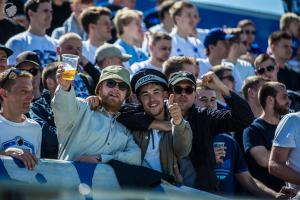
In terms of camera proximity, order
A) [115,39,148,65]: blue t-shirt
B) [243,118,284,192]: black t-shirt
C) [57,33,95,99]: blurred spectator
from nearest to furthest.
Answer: [57,33,95,99]: blurred spectator, [243,118,284,192]: black t-shirt, [115,39,148,65]: blue t-shirt

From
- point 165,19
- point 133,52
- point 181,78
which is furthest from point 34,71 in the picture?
point 165,19

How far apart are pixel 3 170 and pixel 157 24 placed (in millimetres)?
8018

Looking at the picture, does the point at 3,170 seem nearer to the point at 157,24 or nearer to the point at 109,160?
the point at 109,160

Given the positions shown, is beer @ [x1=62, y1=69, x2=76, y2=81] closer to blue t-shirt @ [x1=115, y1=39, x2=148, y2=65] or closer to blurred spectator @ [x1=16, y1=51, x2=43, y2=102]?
blurred spectator @ [x1=16, y1=51, x2=43, y2=102]

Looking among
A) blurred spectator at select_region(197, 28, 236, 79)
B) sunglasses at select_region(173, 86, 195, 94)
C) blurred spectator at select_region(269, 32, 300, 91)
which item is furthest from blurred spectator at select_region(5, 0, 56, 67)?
blurred spectator at select_region(269, 32, 300, 91)

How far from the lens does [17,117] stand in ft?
20.9

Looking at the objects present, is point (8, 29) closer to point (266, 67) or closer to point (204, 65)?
point (204, 65)

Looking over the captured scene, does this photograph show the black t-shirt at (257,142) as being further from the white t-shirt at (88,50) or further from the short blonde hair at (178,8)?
the short blonde hair at (178,8)

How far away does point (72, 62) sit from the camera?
19.8 ft

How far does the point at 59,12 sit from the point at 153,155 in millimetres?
6048

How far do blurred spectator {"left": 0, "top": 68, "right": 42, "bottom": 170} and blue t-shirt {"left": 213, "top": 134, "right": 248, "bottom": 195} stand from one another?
6.54 feet

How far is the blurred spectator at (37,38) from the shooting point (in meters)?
9.44

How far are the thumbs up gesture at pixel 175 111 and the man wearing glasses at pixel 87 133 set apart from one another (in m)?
0.38

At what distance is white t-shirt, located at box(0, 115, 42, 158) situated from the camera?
621 cm
